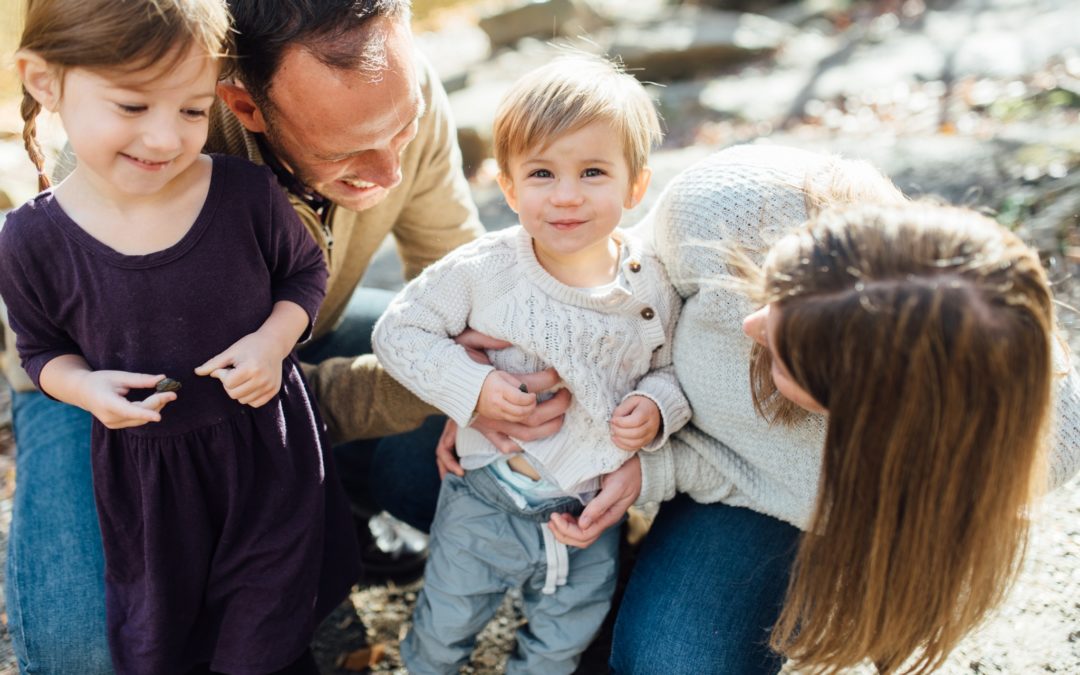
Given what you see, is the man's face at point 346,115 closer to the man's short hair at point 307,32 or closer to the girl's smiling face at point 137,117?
the man's short hair at point 307,32

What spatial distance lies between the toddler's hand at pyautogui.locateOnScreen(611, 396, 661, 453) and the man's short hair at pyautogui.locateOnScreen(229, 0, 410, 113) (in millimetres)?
841

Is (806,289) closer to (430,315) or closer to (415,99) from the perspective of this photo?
(430,315)

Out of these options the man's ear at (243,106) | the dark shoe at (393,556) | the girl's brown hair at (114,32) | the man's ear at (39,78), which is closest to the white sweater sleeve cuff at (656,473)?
the dark shoe at (393,556)

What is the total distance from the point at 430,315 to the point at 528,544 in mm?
540

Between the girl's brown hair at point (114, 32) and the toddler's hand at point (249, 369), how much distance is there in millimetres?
496

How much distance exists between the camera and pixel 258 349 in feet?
5.57

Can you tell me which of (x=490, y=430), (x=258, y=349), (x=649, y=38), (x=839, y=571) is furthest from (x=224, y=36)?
(x=649, y=38)

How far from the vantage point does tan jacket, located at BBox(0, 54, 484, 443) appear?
2.12 meters

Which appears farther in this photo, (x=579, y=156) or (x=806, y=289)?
(x=579, y=156)

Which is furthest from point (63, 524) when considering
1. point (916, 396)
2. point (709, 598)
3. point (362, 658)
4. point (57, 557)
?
point (916, 396)

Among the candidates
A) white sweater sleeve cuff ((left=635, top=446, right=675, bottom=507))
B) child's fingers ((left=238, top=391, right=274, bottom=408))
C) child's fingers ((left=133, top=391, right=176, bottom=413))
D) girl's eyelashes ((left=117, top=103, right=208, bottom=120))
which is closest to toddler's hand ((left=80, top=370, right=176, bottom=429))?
child's fingers ((left=133, top=391, right=176, bottom=413))

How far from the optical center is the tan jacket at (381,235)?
6.95 ft

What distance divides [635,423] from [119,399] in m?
0.94

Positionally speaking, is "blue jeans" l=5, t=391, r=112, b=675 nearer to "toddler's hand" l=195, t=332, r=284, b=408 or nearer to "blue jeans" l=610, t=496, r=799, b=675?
"toddler's hand" l=195, t=332, r=284, b=408
